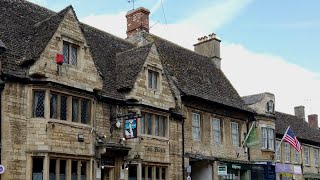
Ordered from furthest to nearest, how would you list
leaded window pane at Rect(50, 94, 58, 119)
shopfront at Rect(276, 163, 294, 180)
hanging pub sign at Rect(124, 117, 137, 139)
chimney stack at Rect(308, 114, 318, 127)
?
chimney stack at Rect(308, 114, 318, 127) → shopfront at Rect(276, 163, 294, 180) → hanging pub sign at Rect(124, 117, 137, 139) → leaded window pane at Rect(50, 94, 58, 119)

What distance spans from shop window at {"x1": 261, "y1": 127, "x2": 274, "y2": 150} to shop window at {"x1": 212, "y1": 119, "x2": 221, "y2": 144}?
4987mm

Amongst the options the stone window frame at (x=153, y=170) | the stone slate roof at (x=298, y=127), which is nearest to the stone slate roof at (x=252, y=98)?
the stone slate roof at (x=298, y=127)

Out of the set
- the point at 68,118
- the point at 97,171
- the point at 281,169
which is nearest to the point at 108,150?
the point at 97,171

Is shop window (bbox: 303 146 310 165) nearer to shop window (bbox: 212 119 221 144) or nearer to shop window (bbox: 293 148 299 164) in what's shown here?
shop window (bbox: 293 148 299 164)

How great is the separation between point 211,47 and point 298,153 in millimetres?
12630

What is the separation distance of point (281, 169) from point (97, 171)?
20659 millimetres

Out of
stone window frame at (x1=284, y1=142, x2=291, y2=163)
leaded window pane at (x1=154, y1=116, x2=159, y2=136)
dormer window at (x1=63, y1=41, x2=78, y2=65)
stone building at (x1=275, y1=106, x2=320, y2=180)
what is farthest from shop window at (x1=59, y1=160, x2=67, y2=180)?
stone window frame at (x1=284, y1=142, x2=291, y2=163)

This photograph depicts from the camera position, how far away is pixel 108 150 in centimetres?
2558

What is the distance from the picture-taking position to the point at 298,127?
48.2 meters

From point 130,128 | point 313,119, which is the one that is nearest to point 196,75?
point 130,128

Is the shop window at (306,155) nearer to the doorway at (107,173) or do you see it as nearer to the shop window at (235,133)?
the shop window at (235,133)

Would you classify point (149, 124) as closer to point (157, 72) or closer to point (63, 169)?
point (157, 72)

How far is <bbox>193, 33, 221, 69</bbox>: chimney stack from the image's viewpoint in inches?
1598

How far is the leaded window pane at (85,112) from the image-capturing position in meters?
24.4
